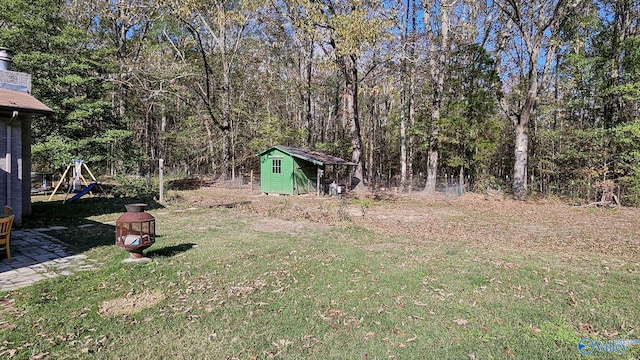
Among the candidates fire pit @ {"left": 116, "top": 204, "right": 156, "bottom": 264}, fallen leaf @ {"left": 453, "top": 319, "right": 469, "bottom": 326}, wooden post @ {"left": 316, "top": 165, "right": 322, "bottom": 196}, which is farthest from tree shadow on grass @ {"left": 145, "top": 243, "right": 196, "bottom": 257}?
wooden post @ {"left": 316, "top": 165, "right": 322, "bottom": 196}

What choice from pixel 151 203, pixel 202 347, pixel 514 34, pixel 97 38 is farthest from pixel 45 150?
pixel 514 34

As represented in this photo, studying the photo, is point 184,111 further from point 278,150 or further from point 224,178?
point 278,150

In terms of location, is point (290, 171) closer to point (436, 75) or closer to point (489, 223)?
point (436, 75)

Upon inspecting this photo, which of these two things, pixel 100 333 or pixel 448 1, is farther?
pixel 448 1

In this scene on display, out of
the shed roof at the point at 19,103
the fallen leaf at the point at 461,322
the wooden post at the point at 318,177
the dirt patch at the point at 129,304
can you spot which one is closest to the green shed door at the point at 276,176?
the wooden post at the point at 318,177

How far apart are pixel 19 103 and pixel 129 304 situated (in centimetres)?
657

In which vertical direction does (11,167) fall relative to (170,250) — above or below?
above

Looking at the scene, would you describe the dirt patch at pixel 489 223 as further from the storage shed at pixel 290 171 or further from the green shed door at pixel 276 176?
the green shed door at pixel 276 176

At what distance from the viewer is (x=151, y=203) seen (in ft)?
42.4

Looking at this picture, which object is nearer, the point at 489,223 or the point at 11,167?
the point at 11,167

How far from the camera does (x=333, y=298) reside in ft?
14.1

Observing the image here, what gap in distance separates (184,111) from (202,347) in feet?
95.7

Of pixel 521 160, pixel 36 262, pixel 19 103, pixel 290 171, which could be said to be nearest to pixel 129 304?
pixel 36 262

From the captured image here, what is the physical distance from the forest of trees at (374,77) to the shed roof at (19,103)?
6.13 meters
